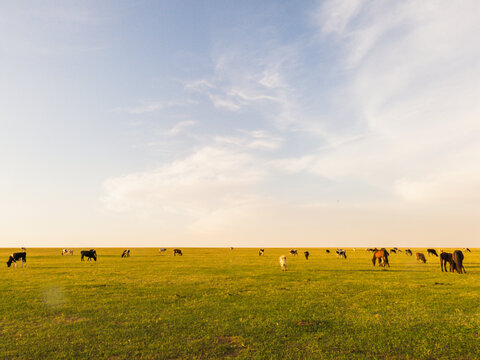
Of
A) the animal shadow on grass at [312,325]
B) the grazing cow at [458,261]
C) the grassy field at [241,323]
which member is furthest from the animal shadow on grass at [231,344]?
the grazing cow at [458,261]

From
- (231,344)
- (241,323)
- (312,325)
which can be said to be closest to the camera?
(231,344)

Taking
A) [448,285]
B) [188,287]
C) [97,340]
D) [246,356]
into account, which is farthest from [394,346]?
[448,285]

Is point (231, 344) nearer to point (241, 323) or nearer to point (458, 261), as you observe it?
point (241, 323)

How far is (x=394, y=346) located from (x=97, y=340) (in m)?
9.36

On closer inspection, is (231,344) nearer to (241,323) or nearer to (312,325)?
(241,323)

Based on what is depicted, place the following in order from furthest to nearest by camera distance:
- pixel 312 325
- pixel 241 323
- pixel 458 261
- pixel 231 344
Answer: pixel 458 261, pixel 241 323, pixel 312 325, pixel 231 344

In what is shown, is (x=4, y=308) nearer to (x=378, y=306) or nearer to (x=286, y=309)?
(x=286, y=309)

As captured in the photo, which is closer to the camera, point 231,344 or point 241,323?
point 231,344

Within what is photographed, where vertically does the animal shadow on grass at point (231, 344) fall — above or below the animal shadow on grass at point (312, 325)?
above

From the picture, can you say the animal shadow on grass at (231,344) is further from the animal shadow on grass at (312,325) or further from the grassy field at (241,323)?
the animal shadow on grass at (312,325)

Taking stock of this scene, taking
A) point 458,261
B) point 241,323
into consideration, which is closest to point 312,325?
point 241,323

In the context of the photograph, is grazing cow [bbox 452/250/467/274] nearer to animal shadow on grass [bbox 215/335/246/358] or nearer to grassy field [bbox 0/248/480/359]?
grassy field [bbox 0/248/480/359]

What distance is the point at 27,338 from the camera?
10.1 m

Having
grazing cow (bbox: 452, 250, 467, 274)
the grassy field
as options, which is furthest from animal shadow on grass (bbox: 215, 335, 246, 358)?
grazing cow (bbox: 452, 250, 467, 274)
